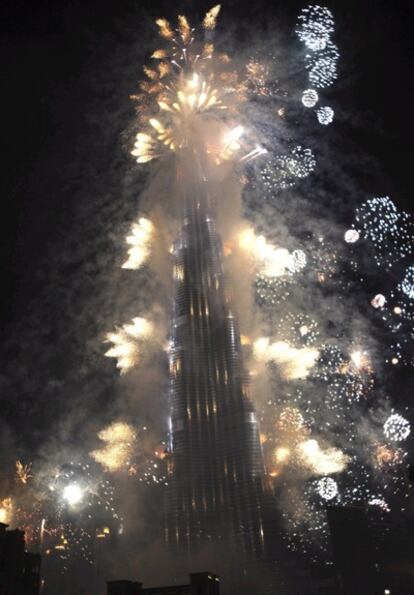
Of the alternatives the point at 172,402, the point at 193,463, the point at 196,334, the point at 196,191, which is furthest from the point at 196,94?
the point at 193,463

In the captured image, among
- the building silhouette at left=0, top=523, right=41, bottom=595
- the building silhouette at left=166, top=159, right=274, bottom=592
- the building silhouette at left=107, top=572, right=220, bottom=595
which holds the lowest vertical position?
the building silhouette at left=107, top=572, right=220, bottom=595

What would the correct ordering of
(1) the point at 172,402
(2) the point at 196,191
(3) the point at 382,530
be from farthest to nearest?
1. (2) the point at 196,191
2. (1) the point at 172,402
3. (3) the point at 382,530

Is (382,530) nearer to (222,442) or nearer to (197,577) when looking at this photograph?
(222,442)

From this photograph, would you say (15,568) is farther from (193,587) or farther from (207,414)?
(207,414)

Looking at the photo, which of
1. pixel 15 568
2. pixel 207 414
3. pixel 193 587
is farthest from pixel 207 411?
pixel 193 587

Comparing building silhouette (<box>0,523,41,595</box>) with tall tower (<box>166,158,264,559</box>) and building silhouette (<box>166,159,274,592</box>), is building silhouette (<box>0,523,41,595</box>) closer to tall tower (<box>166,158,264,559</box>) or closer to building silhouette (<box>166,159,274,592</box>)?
building silhouette (<box>166,159,274,592</box>)

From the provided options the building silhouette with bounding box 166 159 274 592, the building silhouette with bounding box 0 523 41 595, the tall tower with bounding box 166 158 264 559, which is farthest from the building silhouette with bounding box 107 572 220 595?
the tall tower with bounding box 166 158 264 559
